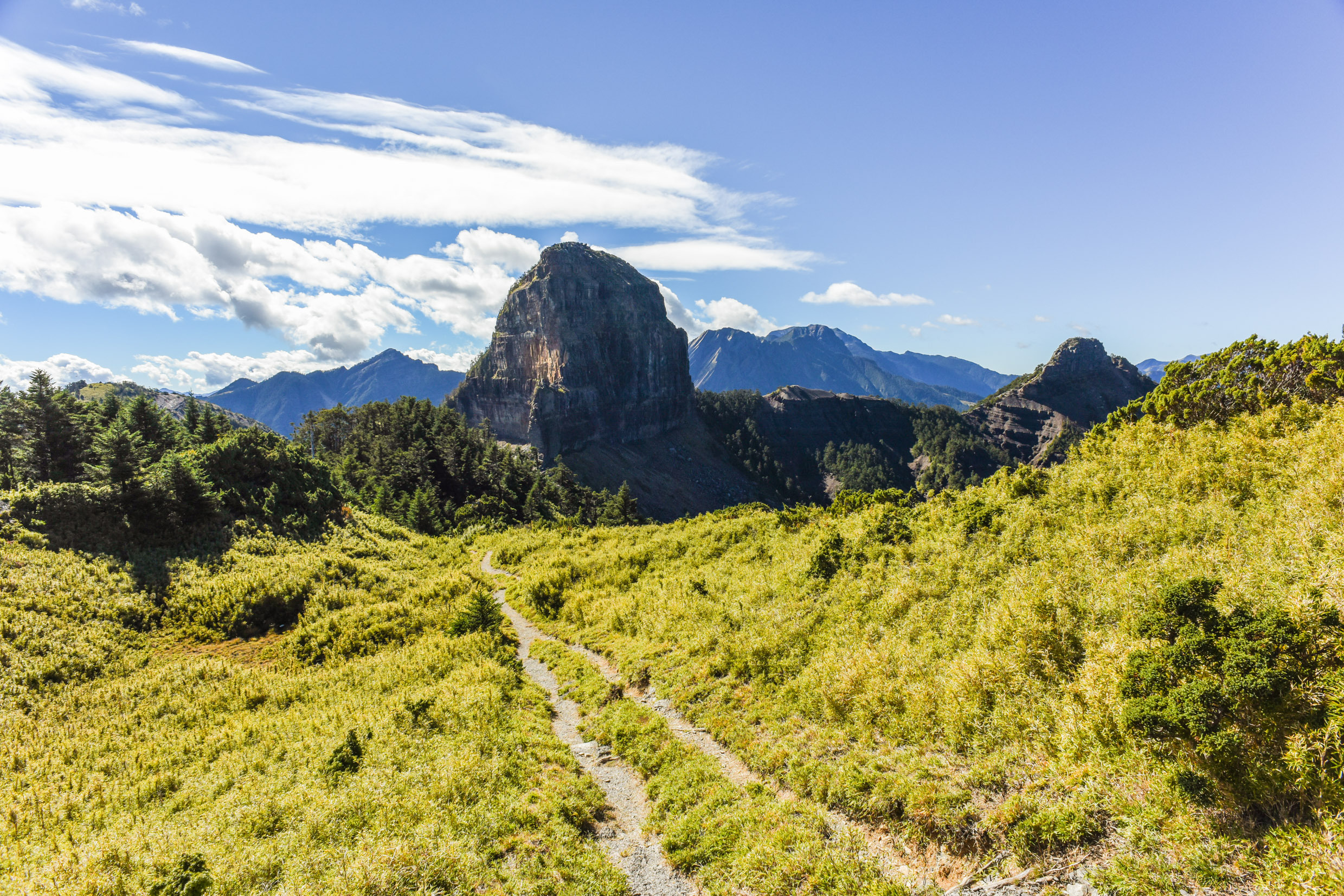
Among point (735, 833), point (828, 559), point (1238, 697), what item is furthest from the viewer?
point (828, 559)

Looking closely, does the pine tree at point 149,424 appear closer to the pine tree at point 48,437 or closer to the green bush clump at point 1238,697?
the pine tree at point 48,437

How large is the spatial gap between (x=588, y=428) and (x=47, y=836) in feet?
618

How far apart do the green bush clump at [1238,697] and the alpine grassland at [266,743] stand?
1129 centimetres

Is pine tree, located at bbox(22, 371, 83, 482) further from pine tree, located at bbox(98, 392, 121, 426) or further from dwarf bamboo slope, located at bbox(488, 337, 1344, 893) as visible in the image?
dwarf bamboo slope, located at bbox(488, 337, 1344, 893)

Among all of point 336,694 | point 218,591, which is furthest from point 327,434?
point 336,694

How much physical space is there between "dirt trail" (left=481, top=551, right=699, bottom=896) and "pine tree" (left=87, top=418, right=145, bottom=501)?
32211 mm

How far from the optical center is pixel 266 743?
16.8 m

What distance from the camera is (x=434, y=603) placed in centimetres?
3303

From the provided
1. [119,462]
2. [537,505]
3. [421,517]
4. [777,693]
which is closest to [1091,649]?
[777,693]

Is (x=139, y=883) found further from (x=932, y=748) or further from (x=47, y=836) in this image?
(x=932, y=748)

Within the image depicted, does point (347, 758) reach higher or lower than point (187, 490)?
lower

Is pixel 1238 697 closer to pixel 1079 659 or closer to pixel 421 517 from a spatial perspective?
pixel 1079 659

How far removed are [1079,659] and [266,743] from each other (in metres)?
23.7

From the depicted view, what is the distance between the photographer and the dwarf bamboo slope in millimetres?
8219
